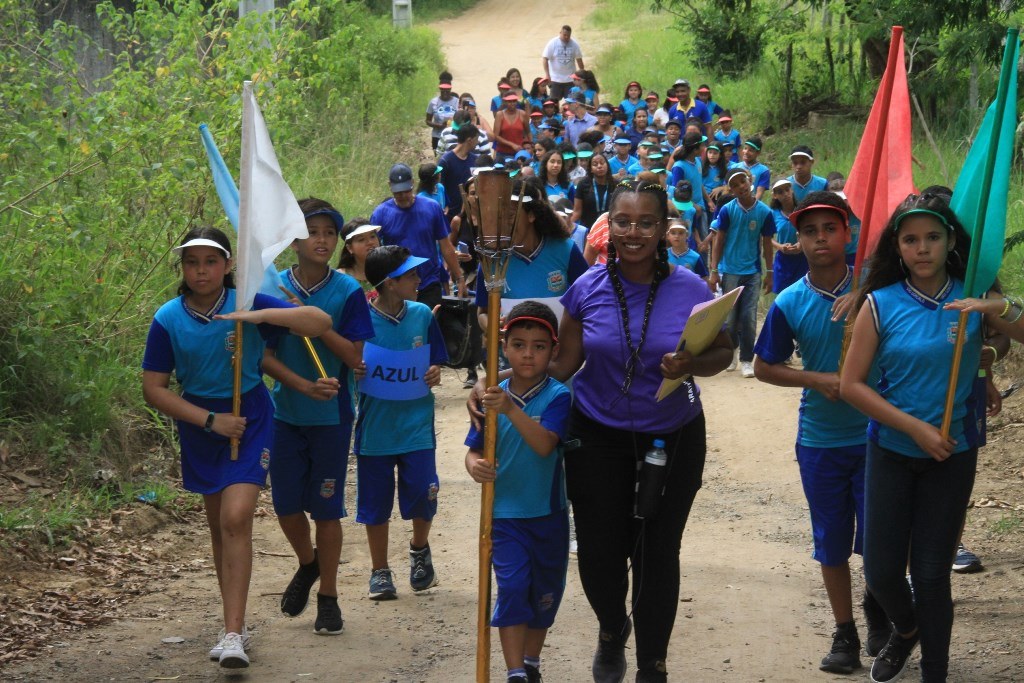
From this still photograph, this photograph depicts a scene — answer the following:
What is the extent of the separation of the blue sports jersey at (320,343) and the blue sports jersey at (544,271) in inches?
25.0

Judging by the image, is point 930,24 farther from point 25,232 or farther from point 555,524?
point 25,232

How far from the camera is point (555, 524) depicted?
18.2 feet

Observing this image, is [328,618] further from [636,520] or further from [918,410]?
[918,410]

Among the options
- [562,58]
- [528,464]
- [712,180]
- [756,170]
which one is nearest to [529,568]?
[528,464]

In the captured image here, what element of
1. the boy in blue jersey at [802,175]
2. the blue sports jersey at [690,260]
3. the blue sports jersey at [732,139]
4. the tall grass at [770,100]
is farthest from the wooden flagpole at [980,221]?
the blue sports jersey at [732,139]

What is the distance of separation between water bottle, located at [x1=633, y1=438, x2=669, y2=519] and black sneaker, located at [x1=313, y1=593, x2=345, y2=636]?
207 centimetres

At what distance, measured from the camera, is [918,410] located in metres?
5.01

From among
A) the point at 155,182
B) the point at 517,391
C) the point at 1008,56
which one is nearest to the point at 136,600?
the point at 517,391

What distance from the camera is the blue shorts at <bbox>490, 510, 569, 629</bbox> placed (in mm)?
5367

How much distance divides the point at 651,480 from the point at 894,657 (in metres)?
1.34

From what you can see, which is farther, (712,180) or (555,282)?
(712,180)

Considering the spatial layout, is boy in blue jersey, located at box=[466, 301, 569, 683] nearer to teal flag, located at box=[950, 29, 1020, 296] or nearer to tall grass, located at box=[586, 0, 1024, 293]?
teal flag, located at box=[950, 29, 1020, 296]

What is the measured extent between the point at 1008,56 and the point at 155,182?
6.64 m

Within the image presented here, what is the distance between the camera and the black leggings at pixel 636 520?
5.32 m
